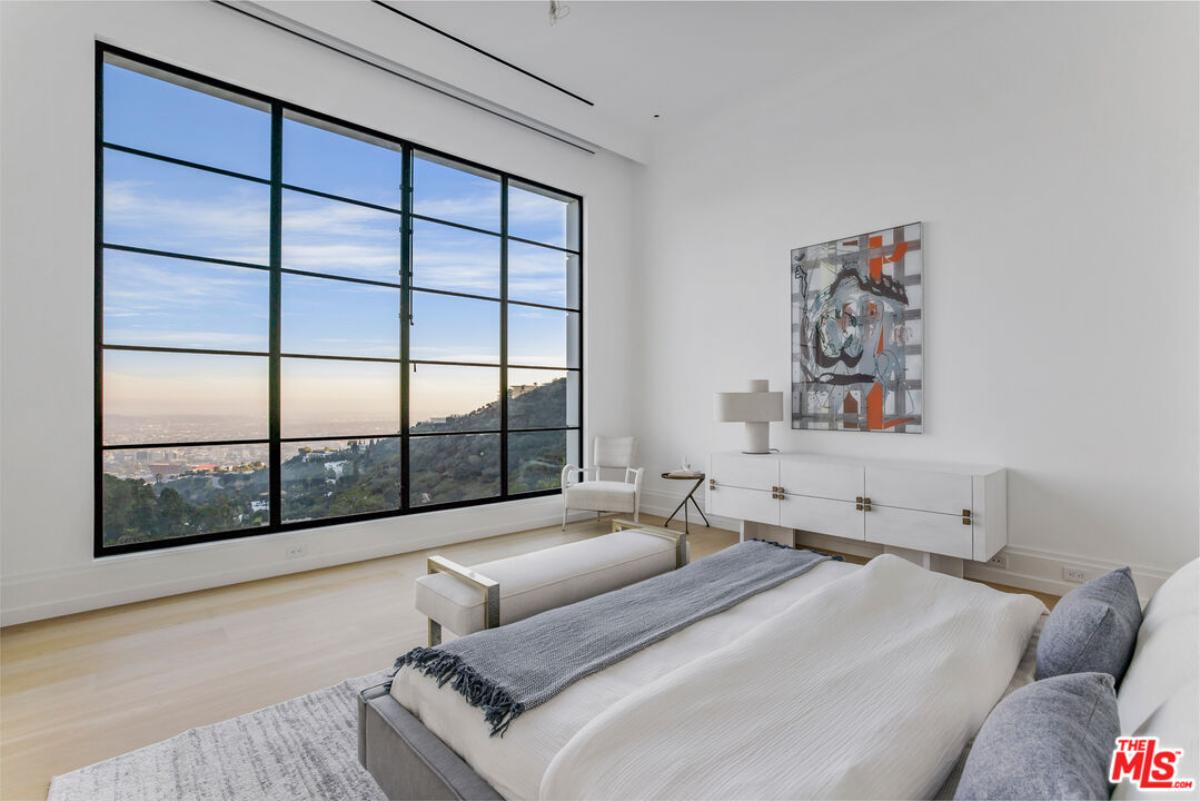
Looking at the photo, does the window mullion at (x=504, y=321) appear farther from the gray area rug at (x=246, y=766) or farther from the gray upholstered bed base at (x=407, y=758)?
the gray upholstered bed base at (x=407, y=758)

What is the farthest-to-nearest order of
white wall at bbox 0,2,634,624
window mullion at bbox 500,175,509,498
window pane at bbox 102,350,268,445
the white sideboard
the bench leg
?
window mullion at bbox 500,175,509,498 → window pane at bbox 102,350,268,445 → the white sideboard → white wall at bbox 0,2,634,624 → the bench leg

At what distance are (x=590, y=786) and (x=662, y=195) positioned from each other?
558cm

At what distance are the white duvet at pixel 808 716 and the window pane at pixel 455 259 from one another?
13.3 ft

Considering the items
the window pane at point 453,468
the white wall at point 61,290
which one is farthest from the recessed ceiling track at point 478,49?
the window pane at point 453,468

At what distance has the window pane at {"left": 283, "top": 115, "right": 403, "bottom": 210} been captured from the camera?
4.05 meters

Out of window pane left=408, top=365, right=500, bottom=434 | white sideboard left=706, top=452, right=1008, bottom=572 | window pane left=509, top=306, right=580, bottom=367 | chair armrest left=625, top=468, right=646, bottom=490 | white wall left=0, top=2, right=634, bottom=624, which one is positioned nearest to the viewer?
white wall left=0, top=2, right=634, bottom=624

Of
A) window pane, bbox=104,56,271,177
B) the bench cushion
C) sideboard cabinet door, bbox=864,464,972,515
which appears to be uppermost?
window pane, bbox=104,56,271,177

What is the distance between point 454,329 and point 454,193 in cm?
119

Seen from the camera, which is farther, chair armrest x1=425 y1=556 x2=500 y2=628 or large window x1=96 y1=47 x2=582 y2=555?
large window x1=96 y1=47 x2=582 y2=555

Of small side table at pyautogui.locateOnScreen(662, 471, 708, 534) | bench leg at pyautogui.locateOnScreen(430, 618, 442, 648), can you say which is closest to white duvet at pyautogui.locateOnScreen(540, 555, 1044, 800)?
bench leg at pyautogui.locateOnScreen(430, 618, 442, 648)

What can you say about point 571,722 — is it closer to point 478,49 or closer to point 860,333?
point 860,333

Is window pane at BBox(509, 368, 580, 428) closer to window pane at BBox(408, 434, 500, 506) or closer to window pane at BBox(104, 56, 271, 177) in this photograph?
window pane at BBox(408, 434, 500, 506)

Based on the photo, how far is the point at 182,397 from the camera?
363 centimetres

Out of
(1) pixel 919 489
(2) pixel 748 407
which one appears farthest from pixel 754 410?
(1) pixel 919 489
